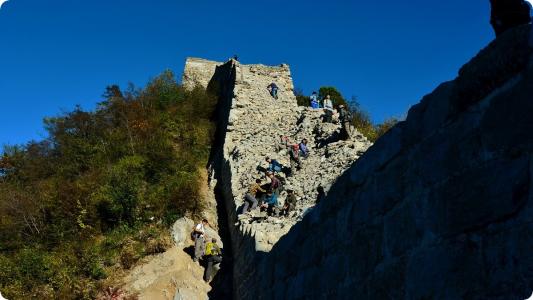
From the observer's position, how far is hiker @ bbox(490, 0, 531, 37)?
3.25m

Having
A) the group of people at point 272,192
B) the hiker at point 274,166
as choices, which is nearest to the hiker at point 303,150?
the group of people at point 272,192

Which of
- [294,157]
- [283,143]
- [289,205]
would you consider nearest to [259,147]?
[283,143]

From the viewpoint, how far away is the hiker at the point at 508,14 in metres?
3.25

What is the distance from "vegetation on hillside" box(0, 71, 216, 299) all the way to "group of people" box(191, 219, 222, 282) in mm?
1084

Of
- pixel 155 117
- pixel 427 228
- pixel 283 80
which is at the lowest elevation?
pixel 427 228

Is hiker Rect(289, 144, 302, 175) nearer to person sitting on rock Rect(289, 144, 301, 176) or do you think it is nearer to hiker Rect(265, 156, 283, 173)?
person sitting on rock Rect(289, 144, 301, 176)

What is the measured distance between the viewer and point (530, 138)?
2.34m

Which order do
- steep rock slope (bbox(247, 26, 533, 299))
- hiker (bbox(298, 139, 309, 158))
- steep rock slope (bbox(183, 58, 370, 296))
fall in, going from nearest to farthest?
1. steep rock slope (bbox(247, 26, 533, 299))
2. steep rock slope (bbox(183, 58, 370, 296))
3. hiker (bbox(298, 139, 309, 158))

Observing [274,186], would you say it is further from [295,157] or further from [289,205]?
[295,157]

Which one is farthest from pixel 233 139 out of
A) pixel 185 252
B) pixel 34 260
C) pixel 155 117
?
pixel 34 260

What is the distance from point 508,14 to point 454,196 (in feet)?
4.41

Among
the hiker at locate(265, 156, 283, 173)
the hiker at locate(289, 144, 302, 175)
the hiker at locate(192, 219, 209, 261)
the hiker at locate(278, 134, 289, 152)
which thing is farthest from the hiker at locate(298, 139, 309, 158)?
the hiker at locate(192, 219, 209, 261)

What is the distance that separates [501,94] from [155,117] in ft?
69.3

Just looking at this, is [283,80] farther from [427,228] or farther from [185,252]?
[427,228]
